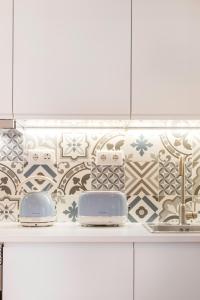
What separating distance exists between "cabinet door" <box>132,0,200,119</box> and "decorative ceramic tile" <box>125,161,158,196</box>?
0.42 m

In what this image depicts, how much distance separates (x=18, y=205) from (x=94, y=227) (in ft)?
1.63

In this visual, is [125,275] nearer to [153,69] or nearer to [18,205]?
[18,205]

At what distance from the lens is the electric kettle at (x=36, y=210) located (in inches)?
86.5

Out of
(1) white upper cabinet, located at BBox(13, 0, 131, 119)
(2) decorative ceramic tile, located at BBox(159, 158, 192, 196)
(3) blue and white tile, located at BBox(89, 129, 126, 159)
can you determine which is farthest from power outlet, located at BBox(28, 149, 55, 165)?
(2) decorative ceramic tile, located at BBox(159, 158, 192, 196)

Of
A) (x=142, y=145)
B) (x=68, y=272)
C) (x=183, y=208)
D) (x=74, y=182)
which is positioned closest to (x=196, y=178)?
(x=183, y=208)

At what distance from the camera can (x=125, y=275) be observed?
192 centimetres

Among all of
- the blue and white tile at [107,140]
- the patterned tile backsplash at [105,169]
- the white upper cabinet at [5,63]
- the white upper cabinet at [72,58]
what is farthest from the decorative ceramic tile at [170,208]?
the white upper cabinet at [5,63]

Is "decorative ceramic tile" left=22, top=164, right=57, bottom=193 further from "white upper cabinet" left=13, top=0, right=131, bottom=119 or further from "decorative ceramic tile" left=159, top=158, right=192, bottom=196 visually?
"decorative ceramic tile" left=159, top=158, right=192, bottom=196

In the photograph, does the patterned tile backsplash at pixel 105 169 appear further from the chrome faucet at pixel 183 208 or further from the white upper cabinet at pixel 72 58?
the white upper cabinet at pixel 72 58

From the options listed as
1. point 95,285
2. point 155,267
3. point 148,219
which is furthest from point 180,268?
point 148,219

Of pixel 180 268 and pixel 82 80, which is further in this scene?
pixel 82 80

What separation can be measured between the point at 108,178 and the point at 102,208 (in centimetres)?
25

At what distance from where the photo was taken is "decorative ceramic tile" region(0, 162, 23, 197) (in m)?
2.46

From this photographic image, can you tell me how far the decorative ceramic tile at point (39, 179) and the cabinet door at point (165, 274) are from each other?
0.74 meters
